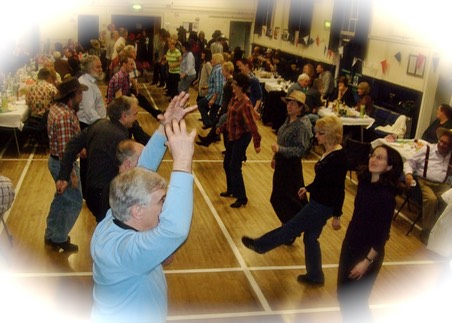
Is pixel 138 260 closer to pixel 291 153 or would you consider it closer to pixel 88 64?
pixel 291 153

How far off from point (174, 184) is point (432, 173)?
4.62m

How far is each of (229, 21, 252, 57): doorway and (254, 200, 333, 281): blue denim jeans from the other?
14622 millimetres

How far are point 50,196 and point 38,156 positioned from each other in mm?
1776

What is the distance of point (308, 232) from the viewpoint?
4070 mm

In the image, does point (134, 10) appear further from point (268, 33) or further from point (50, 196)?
point (50, 196)

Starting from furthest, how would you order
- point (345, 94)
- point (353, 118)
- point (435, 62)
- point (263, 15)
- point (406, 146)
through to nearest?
point (263, 15), point (345, 94), point (353, 118), point (435, 62), point (406, 146)

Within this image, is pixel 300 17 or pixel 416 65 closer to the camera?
pixel 416 65

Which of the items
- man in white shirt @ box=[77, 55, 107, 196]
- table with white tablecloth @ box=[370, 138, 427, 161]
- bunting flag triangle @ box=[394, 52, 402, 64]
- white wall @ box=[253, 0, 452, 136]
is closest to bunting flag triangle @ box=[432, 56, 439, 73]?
white wall @ box=[253, 0, 452, 136]

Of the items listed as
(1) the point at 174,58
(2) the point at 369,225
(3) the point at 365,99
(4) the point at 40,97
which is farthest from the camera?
(1) the point at 174,58

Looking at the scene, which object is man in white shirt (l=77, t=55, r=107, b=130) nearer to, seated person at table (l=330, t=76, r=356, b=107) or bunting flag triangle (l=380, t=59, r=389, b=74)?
seated person at table (l=330, t=76, r=356, b=107)

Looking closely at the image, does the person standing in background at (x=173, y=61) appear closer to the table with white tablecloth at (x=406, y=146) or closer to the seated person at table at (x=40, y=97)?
the seated person at table at (x=40, y=97)

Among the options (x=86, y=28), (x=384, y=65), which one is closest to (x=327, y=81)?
(x=384, y=65)

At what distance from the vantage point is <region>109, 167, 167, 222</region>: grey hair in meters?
1.86

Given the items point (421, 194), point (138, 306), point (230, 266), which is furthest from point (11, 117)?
point (138, 306)
